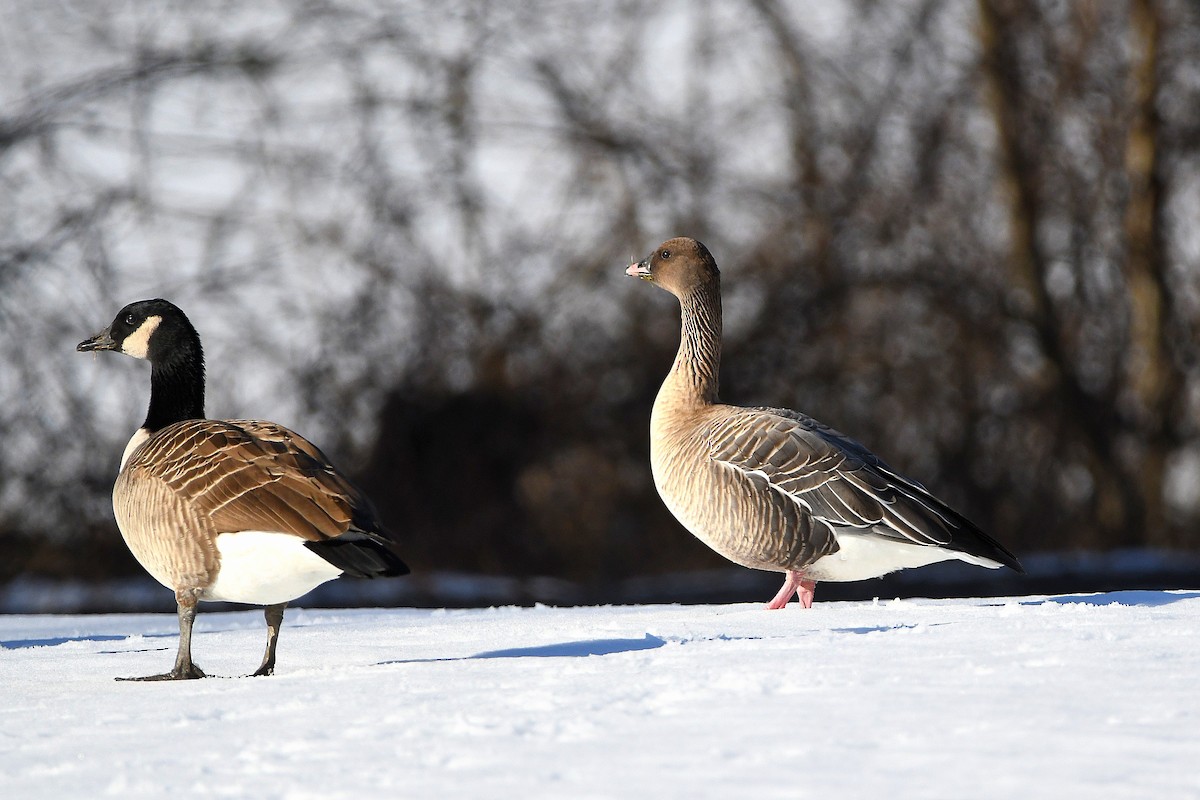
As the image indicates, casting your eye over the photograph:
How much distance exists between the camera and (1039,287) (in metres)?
11.5

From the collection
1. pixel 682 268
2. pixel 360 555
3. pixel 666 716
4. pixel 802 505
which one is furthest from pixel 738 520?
pixel 666 716

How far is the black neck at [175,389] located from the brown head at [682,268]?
2.65 metres

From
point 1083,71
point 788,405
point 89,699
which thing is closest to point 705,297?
point 788,405

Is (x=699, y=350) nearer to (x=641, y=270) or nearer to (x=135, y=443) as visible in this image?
(x=641, y=270)

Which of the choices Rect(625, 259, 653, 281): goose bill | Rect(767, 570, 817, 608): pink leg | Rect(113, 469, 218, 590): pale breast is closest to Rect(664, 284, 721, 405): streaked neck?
Rect(625, 259, 653, 281): goose bill

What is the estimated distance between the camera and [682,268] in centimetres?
784

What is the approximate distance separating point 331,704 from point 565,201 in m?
7.61

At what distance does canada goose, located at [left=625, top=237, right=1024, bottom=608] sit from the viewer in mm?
6109

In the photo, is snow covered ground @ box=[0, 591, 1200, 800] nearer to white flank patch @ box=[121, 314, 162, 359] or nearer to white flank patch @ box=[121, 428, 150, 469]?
white flank patch @ box=[121, 428, 150, 469]

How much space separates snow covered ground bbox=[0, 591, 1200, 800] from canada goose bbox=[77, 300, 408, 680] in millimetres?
337

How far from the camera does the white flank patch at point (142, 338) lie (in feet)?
20.1

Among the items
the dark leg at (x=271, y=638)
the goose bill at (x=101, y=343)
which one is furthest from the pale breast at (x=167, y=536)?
the goose bill at (x=101, y=343)

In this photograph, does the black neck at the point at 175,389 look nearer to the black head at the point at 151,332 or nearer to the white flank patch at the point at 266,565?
the black head at the point at 151,332

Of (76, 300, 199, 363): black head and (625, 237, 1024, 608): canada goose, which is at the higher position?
(76, 300, 199, 363): black head
